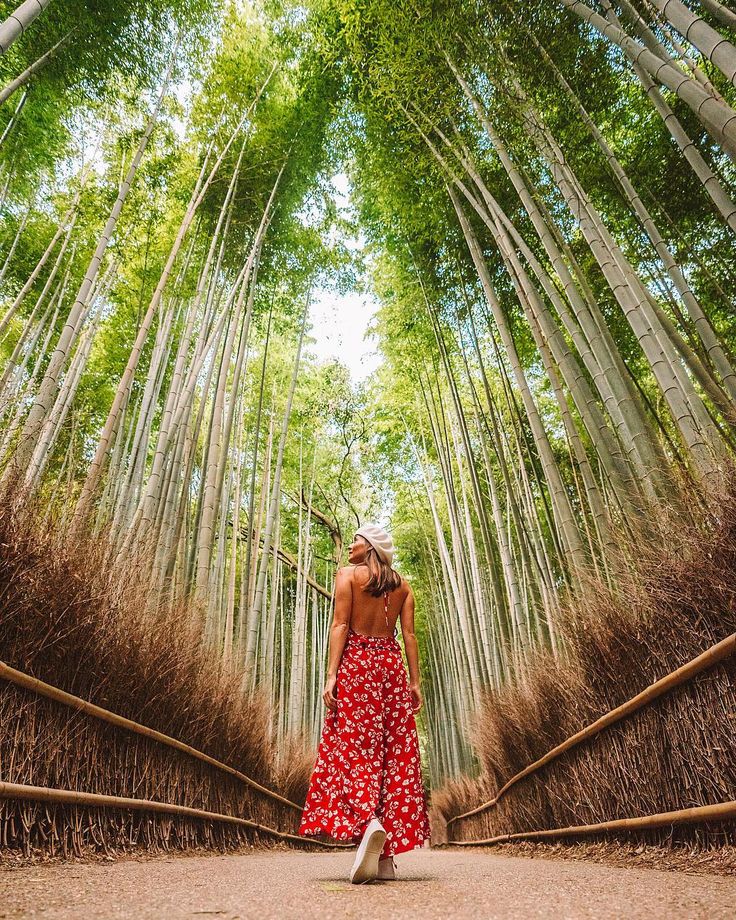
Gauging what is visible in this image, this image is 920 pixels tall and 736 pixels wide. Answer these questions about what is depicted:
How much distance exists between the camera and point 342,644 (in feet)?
5.73

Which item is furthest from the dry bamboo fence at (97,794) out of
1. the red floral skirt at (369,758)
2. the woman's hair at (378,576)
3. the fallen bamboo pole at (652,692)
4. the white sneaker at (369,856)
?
the fallen bamboo pole at (652,692)

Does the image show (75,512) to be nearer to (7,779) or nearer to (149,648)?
(149,648)

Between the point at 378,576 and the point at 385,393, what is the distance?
6251mm

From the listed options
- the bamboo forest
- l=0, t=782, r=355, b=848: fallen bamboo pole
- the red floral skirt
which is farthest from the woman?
l=0, t=782, r=355, b=848: fallen bamboo pole

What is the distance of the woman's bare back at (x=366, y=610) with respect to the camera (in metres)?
1.79

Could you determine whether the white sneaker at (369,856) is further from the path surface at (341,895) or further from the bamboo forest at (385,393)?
the bamboo forest at (385,393)

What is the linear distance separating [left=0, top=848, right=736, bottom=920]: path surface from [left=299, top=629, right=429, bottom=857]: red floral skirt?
14 cm

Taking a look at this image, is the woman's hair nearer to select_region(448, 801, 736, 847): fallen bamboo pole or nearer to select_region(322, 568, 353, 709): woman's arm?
select_region(322, 568, 353, 709): woman's arm

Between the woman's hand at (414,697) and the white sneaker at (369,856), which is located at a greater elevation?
the woman's hand at (414,697)

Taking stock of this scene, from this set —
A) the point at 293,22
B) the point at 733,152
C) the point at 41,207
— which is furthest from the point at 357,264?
the point at 733,152

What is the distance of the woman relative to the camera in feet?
5.31

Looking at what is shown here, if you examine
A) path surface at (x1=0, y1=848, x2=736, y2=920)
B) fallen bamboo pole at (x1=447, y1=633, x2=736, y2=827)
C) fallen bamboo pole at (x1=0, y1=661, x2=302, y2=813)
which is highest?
fallen bamboo pole at (x1=0, y1=661, x2=302, y2=813)

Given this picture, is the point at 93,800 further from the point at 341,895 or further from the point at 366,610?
the point at 366,610

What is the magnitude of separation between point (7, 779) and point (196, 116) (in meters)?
5.05
